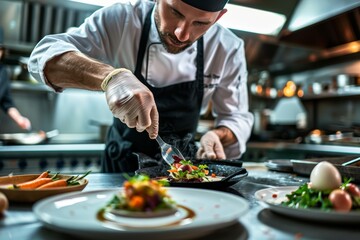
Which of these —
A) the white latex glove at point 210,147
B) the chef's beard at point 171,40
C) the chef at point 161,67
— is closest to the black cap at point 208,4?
the chef at point 161,67

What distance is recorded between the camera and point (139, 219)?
2.26ft

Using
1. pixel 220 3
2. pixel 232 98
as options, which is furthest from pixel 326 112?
pixel 220 3

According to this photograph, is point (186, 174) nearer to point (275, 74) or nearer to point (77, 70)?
point (77, 70)

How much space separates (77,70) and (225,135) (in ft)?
2.91

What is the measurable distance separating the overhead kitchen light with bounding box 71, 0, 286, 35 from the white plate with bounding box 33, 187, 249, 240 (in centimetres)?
302

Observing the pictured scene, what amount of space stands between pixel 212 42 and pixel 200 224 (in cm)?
150

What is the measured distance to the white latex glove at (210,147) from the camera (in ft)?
5.73

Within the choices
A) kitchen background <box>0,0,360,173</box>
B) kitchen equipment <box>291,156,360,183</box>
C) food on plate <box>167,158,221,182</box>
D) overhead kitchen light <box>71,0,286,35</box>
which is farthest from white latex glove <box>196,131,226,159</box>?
overhead kitchen light <box>71,0,286,35</box>

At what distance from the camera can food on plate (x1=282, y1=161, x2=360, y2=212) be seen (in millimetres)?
790

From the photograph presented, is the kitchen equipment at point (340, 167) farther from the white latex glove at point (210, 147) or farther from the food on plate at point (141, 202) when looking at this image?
the food on plate at point (141, 202)

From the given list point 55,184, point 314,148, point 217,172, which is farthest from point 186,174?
point 314,148

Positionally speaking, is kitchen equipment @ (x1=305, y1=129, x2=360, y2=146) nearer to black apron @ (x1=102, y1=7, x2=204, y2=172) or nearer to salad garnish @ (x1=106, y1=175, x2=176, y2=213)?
black apron @ (x1=102, y1=7, x2=204, y2=172)

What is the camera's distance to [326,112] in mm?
5008

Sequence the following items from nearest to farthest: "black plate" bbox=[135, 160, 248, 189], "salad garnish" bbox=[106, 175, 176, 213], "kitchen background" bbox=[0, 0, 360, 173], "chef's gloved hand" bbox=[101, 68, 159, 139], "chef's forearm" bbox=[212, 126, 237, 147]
Result: "salad garnish" bbox=[106, 175, 176, 213] < "black plate" bbox=[135, 160, 248, 189] < "chef's gloved hand" bbox=[101, 68, 159, 139] < "chef's forearm" bbox=[212, 126, 237, 147] < "kitchen background" bbox=[0, 0, 360, 173]
